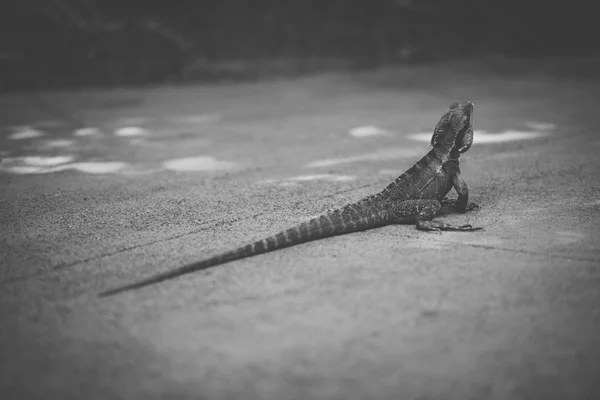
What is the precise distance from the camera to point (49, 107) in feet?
27.2

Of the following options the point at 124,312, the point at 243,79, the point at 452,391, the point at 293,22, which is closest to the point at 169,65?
the point at 243,79

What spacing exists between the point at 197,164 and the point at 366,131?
2.12m

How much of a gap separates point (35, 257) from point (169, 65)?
8288 millimetres

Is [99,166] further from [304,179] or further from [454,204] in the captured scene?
[454,204]

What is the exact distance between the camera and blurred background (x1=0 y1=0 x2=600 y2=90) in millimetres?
10289

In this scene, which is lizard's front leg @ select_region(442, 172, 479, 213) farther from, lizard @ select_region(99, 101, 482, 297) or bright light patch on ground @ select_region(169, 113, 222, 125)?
bright light patch on ground @ select_region(169, 113, 222, 125)

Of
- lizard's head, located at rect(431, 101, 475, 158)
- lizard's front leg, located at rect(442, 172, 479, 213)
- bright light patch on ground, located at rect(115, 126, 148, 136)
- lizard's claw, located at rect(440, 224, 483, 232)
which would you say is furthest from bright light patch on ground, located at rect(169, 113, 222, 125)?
lizard's claw, located at rect(440, 224, 483, 232)

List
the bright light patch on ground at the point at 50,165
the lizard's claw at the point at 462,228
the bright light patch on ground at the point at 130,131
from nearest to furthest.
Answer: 1. the lizard's claw at the point at 462,228
2. the bright light patch on ground at the point at 50,165
3. the bright light patch on ground at the point at 130,131

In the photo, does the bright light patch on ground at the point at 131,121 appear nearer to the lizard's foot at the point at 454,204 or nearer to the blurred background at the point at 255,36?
the blurred background at the point at 255,36

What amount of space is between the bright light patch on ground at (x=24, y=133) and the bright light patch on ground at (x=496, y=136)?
4068 millimetres

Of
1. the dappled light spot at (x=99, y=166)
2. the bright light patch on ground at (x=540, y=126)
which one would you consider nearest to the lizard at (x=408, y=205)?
the dappled light spot at (x=99, y=166)

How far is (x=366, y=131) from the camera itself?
6.54 meters

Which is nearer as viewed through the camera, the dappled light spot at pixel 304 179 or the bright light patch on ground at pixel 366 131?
the dappled light spot at pixel 304 179

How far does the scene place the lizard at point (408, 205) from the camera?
3.10 meters
